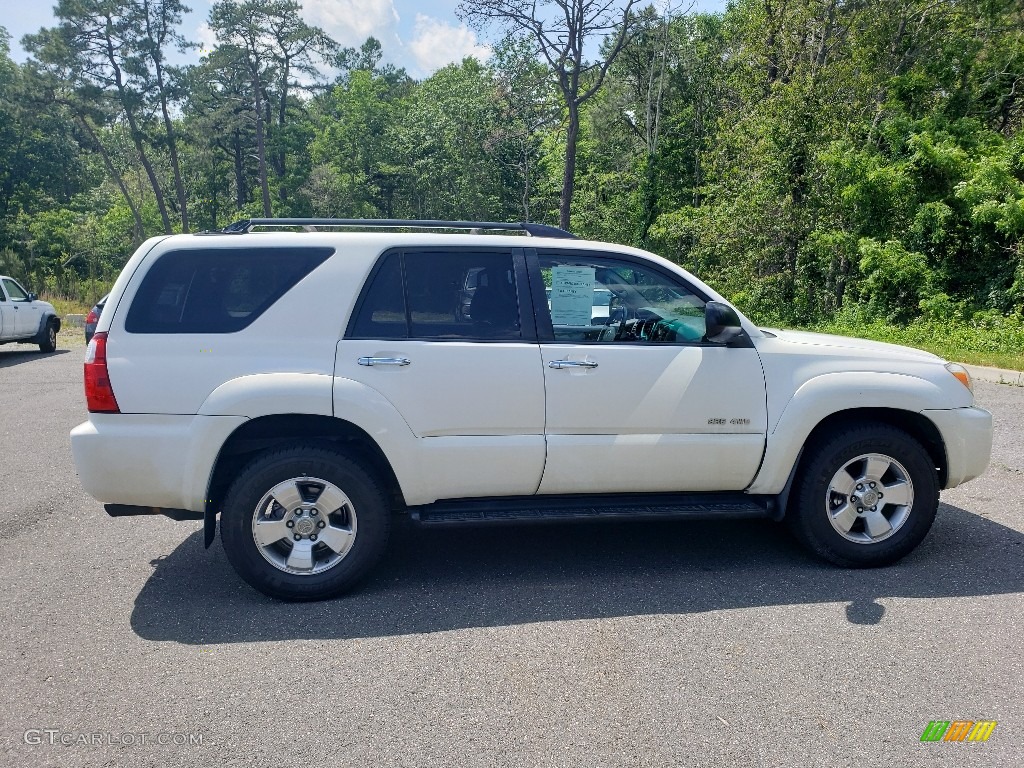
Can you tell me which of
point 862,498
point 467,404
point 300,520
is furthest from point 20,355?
point 862,498

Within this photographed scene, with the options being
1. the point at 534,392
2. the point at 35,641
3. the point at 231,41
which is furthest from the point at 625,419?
the point at 231,41

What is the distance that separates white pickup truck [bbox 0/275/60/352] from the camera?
1595 cm

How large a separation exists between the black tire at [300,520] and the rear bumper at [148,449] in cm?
22

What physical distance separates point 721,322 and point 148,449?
10.1 ft

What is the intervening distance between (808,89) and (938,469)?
17.2m

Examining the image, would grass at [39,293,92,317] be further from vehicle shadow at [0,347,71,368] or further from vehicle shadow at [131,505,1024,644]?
vehicle shadow at [131,505,1024,644]

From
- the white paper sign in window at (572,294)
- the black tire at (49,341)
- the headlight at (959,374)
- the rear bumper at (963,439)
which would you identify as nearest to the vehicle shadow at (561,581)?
the rear bumper at (963,439)

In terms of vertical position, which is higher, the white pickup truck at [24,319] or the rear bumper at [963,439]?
the rear bumper at [963,439]

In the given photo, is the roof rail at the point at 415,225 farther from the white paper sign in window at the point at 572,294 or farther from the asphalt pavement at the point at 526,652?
the asphalt pavement at the point at 526,652

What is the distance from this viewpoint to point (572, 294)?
4.51 m

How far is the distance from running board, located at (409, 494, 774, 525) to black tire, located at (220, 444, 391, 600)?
0.28m

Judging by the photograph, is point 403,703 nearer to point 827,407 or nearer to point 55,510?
point 827,407

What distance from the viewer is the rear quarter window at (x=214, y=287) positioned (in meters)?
4.11

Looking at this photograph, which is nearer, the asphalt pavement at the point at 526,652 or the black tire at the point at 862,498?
the asphalt pavement at the point at 526,652
